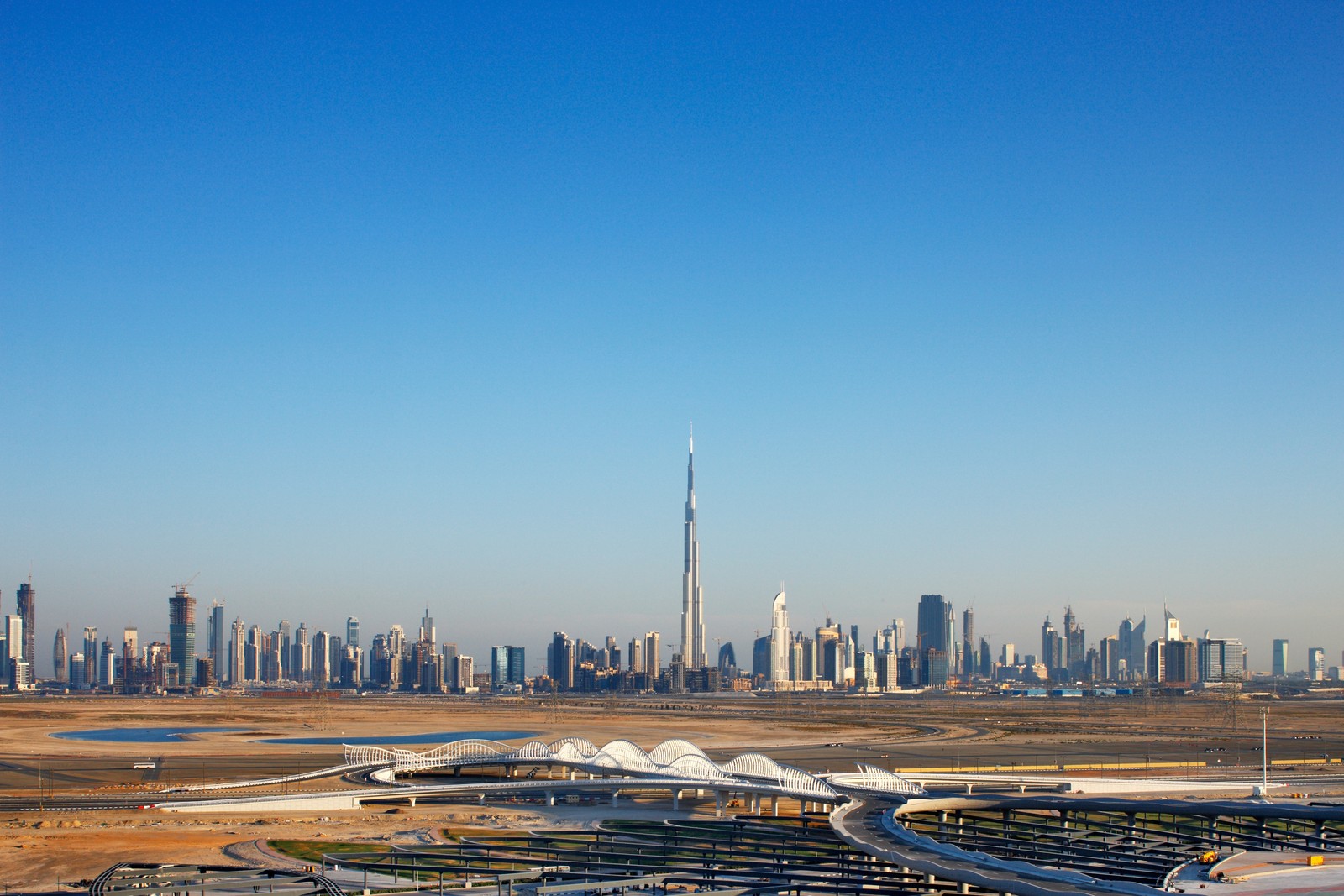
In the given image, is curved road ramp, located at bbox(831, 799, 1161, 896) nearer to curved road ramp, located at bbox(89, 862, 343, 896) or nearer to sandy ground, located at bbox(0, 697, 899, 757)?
curved road ramp, located at bbox(89, 862, 343, 896)

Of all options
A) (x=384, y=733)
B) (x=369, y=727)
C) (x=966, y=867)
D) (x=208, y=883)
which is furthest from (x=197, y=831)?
(x=369, y=727)

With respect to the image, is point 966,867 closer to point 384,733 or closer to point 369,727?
point 384,733

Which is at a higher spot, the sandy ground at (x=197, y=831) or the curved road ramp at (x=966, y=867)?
the curved road ramp at (x=966, y=867)

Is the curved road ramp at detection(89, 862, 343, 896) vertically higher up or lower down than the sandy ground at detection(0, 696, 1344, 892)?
higher up

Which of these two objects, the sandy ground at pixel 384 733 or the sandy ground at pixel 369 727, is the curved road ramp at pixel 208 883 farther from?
the sandy ground at pixel 369 727

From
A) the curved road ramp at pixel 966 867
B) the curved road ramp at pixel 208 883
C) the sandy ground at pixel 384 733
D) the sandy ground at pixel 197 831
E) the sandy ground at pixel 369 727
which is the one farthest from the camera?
the sandy ground at pixel 369 727

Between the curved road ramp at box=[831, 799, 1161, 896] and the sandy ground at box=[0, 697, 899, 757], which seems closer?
the curved road ramp at box=[831, 799, 1161, 896]

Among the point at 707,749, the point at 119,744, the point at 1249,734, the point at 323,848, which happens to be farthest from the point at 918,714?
the point at 323,848

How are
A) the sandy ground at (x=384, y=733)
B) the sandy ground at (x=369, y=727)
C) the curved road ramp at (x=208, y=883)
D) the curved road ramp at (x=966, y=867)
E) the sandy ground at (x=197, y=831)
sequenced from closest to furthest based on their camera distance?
the curved road ramp at (x=208, y=883) < the curved road ramp at (x=966, y=867) < the sandy ground at (x=197, y=831) < the sandy ground at (x=384, y=733) < the sandy ground at (x=369, y=727)

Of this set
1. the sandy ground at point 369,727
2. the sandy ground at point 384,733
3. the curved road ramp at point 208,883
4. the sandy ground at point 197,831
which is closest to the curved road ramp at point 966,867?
the curved road ramp at point 208,883

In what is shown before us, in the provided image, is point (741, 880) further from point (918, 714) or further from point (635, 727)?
point (918, 714)

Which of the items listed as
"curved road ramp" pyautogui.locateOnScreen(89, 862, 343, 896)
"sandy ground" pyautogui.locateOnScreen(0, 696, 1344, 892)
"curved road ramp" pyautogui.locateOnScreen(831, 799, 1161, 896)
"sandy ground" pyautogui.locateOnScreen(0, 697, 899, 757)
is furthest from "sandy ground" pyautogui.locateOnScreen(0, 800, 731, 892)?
"sandy ground" pyautogui.locateOnScreen(0, 697, 899, 757)
